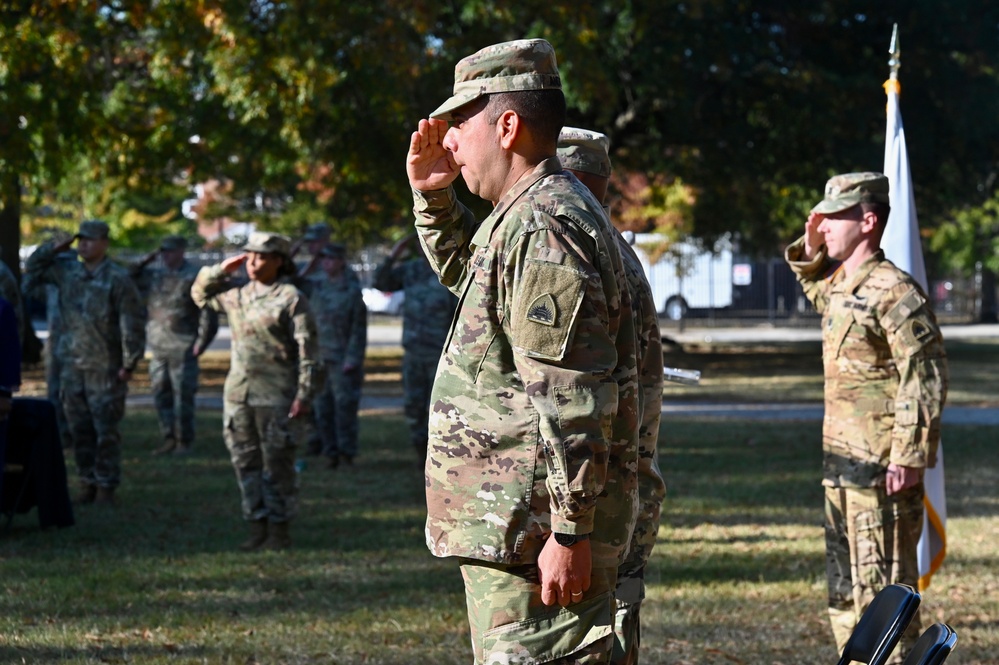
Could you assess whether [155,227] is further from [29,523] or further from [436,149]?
[436,149]

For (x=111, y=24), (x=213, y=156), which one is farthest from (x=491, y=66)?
(x=213, y=156)

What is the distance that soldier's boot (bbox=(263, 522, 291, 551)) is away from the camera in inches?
343

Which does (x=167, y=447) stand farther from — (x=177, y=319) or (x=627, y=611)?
(x=627, y=611)

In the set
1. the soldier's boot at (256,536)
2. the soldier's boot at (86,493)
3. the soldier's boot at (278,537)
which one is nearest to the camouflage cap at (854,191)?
the soldier's boot at (278,537)

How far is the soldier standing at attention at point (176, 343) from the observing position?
1352cm

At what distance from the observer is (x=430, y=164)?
156 inches

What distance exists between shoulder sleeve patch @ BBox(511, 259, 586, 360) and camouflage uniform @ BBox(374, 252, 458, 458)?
338 inches

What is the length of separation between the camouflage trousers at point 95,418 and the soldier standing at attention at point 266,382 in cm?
211

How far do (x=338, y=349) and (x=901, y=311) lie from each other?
27.7ft

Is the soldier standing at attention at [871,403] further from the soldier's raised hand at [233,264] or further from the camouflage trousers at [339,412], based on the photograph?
the camouflage trousers at [339,412]

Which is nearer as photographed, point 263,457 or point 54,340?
point 263,457

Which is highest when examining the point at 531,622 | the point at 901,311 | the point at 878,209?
the point at 878,209

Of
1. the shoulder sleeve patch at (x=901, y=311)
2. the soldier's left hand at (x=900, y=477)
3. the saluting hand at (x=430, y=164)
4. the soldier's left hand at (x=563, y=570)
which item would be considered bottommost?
the soldier's left hand at (x=900, y=477)

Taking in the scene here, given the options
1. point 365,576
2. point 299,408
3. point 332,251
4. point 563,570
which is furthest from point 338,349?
point 563,570
